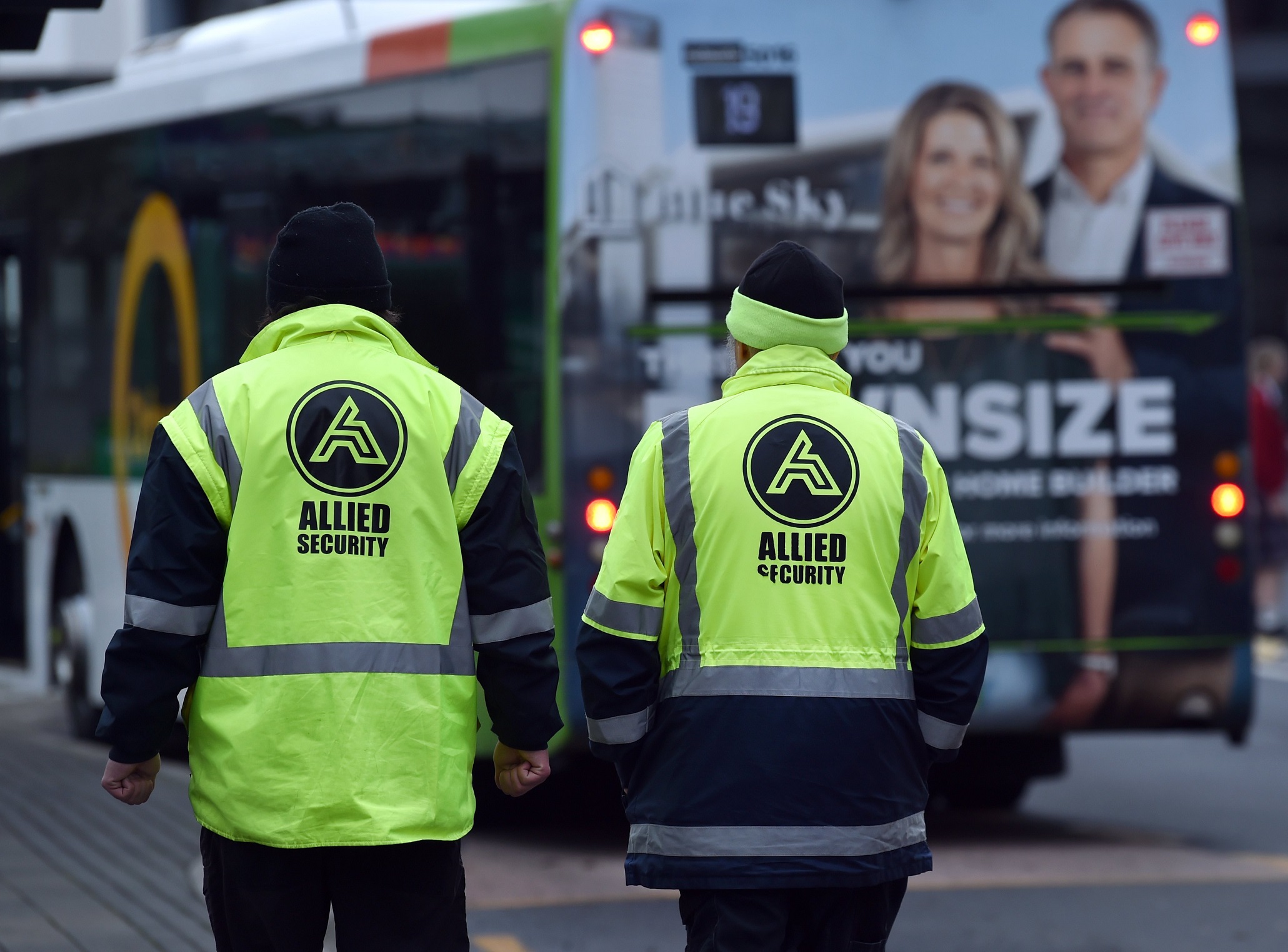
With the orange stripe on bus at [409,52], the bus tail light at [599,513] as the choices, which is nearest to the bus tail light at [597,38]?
the orange stripe on bus at [409,52]

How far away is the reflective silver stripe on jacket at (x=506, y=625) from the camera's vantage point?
3.55 m

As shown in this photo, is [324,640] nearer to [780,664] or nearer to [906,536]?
[780,664]

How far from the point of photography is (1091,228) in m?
7.55

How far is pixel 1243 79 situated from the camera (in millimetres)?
26547

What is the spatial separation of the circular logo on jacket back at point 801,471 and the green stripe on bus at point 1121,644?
13.3ft

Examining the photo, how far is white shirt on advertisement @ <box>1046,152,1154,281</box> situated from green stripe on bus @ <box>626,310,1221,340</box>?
0.51 feet

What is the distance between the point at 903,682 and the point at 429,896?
0.88 meters

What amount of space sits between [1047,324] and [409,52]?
271 centimetres

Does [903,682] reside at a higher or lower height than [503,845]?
higher

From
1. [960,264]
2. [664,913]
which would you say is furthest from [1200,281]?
[664,913]

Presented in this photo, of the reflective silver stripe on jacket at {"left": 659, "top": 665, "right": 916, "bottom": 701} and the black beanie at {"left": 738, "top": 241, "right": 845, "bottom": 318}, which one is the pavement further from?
the black beanie at {"left": 738, "top": 241, "right": 845, "bottom": 318}

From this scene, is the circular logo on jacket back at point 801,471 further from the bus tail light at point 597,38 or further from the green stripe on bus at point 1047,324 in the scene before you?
the bus tail light at point 597,38

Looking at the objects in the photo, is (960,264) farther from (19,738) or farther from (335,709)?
(19,738)

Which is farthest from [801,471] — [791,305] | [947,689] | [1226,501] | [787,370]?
[1226,501]
